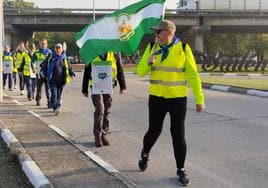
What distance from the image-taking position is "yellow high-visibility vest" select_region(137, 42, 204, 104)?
618 cm

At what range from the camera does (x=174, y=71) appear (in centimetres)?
620

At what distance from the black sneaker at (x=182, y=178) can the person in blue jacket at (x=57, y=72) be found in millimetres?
6932

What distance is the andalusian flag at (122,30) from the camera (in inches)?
289

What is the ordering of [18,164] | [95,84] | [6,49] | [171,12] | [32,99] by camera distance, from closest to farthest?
[18,164]
[95,84]
[32,99]
[6,49]
[171,12]

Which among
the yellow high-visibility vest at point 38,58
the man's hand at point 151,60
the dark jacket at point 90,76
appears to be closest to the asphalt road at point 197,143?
the dark jacket at point 90,76

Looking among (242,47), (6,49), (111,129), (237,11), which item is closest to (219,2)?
(237,11)

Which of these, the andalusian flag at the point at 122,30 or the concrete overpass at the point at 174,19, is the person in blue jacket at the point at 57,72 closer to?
the andalusian flag at the point at 122,30

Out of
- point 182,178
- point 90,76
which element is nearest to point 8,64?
point 90,76

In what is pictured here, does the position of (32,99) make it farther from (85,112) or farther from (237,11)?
(237,11)

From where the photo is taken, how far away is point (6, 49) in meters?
21.5

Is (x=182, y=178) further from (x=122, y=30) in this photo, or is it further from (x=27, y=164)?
(x=122, y=30)

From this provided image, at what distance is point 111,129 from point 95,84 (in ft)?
7.68

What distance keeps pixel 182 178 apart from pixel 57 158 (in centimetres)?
197

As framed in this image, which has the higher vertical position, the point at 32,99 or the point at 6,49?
the point at 6,49
